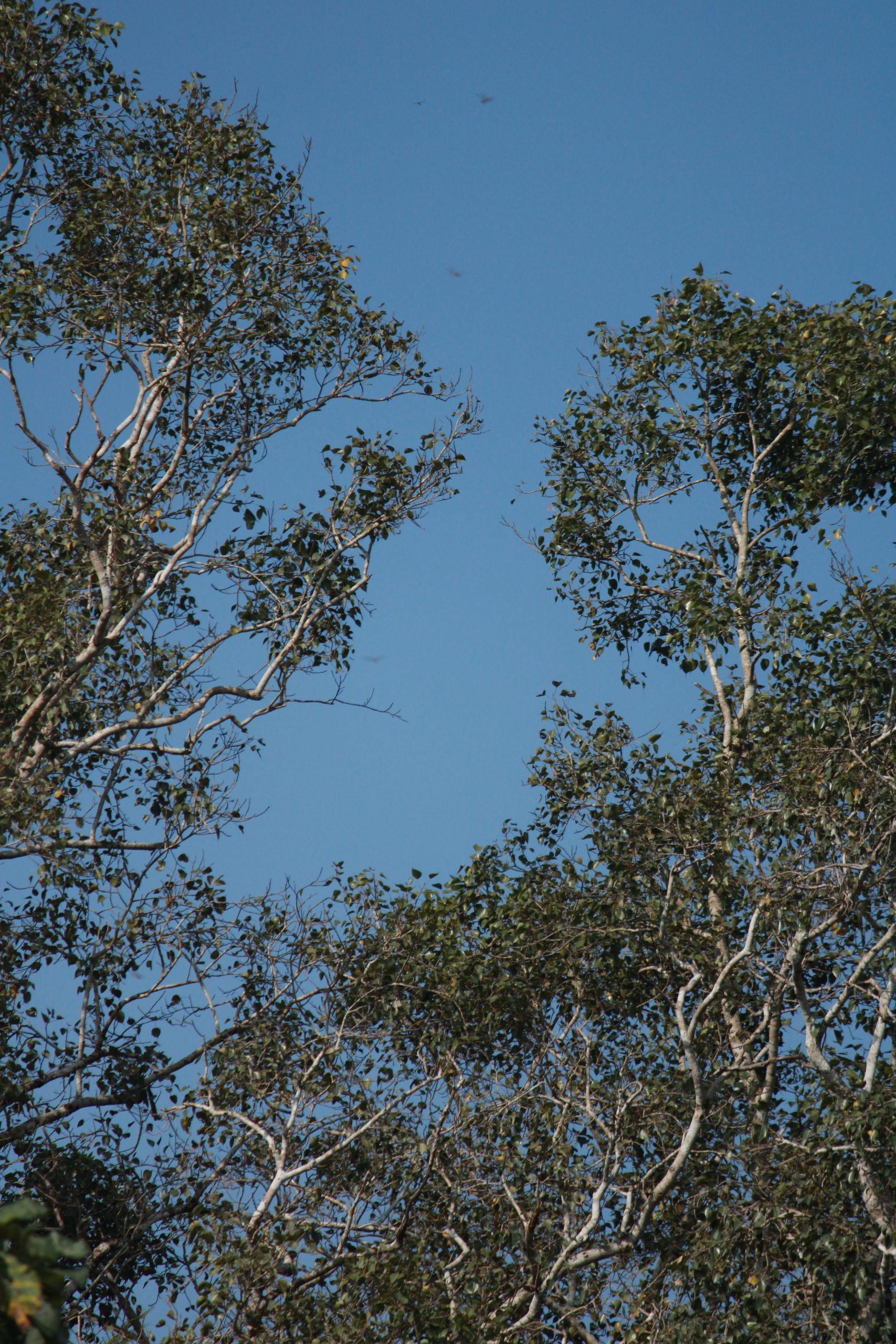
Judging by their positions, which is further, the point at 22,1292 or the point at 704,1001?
the point at 704,1001

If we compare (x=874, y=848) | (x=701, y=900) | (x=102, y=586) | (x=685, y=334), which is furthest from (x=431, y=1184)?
(x=685, y=334)

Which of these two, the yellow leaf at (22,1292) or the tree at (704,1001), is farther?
the tree at (704,1001)

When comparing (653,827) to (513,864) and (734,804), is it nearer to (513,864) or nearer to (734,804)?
(734,804)

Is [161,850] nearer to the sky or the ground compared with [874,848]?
nearer to the sky

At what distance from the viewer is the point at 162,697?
39.2ft

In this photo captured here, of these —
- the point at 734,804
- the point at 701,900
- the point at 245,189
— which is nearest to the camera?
the point at 734,804

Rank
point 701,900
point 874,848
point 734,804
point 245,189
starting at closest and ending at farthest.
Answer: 1. point 874,848
2. point 734,804
3. point 701,900
4. point 245,189

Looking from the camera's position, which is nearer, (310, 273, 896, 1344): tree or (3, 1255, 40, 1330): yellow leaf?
(3, 1255, 40, 1330): yellow leaf

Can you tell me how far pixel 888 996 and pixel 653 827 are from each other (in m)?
2.58

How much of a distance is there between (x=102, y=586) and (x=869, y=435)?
29.4 ft

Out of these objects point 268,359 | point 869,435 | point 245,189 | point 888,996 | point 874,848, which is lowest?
point 888,996

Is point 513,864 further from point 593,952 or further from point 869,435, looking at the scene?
point 869,435

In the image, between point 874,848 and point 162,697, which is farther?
point 162,697

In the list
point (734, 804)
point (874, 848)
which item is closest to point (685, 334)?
point (734, 804)
